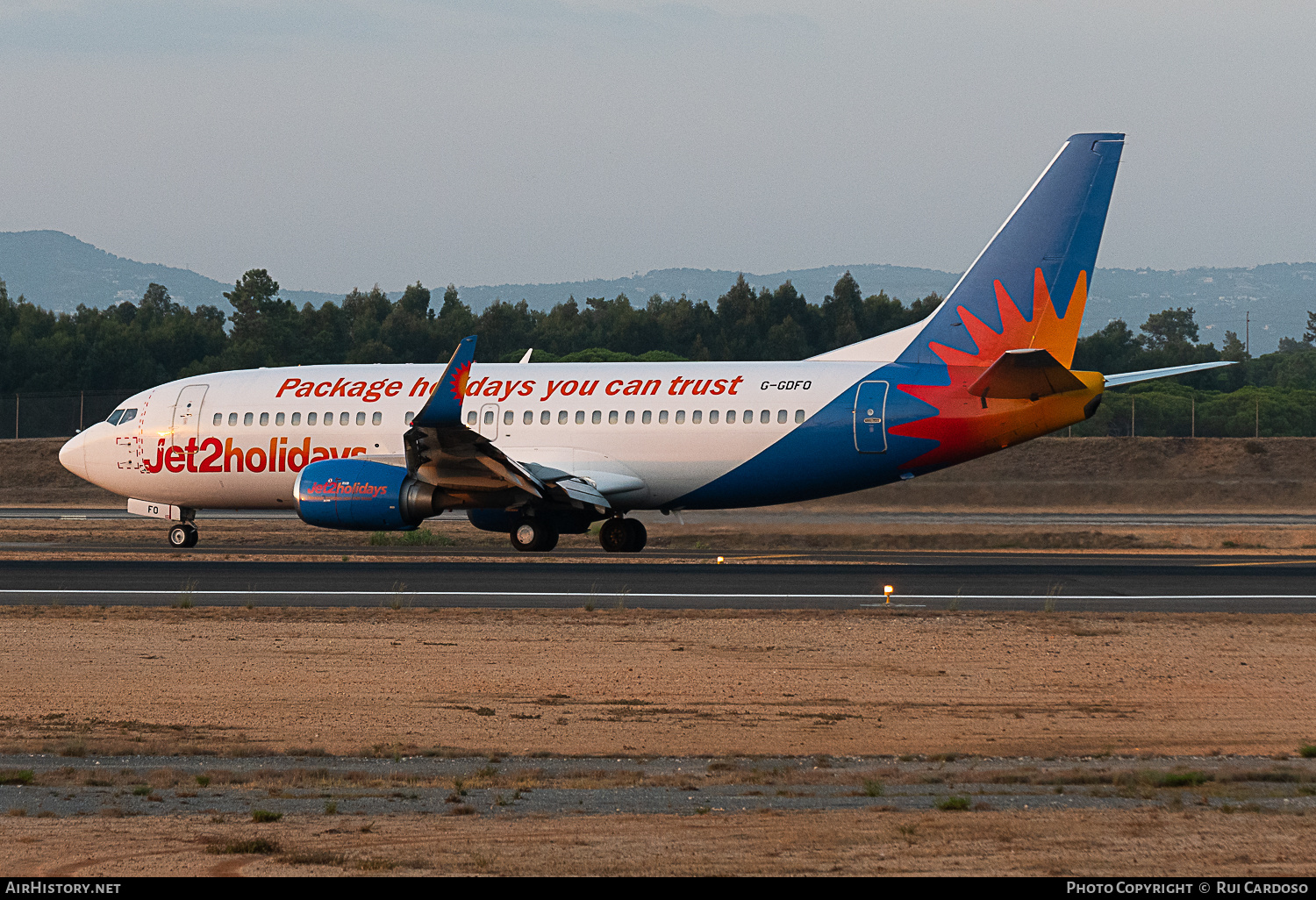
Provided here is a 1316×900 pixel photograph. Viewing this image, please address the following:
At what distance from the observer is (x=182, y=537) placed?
31438 millimetres

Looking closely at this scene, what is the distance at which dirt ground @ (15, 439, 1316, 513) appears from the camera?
139ft

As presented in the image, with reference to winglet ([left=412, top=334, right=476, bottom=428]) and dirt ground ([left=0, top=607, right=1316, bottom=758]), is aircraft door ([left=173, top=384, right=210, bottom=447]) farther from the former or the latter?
dirt ground ([left=0, top=607, right=1316, bottom=758])

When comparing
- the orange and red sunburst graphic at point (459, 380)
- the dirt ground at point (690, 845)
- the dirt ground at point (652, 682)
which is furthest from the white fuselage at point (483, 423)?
the dirt ground at point (690, 845)

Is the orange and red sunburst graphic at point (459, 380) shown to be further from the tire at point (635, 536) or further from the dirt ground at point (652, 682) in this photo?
the dirt ground at point (652, 682)

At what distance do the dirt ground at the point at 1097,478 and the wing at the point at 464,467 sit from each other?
14.7 metres

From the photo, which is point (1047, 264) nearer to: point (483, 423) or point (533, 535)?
point (533, 535)

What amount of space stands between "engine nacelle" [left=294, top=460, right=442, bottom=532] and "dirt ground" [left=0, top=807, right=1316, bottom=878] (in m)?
18.3

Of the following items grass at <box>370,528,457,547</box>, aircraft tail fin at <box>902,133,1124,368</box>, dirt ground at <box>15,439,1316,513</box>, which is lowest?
grass at <box>370,528,457,547</box>

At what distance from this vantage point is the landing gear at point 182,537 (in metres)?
31.4

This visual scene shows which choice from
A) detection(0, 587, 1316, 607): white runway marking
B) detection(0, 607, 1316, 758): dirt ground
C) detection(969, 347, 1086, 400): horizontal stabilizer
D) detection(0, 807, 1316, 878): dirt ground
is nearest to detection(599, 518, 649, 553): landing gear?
detection(969, 347, 1086, 400): horizontal stabilizer

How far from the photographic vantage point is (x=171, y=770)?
10172 millimetres

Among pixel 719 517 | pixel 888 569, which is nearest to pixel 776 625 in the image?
pixel 888 569
